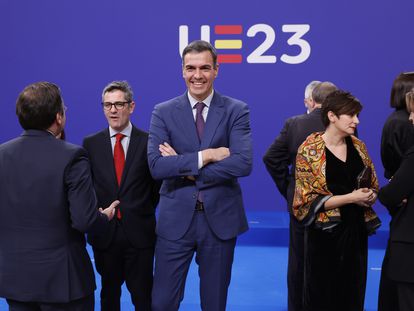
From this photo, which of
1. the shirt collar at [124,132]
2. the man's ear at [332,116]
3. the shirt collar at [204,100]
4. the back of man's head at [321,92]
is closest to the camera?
the man's ear at [332,116]

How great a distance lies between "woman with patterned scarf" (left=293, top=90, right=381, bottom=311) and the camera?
3018 millimetres

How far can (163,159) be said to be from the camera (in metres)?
2.99

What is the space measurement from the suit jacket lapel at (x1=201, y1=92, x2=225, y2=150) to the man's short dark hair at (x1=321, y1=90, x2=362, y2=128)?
544 mm

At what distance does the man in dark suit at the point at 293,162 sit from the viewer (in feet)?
12.4

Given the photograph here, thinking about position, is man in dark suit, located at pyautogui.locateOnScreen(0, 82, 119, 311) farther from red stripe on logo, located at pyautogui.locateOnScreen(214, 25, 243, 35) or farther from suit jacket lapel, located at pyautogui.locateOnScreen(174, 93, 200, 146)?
red stripe on logo, located at pyautogui.locateOnScreen(214, 25, 243, 35)

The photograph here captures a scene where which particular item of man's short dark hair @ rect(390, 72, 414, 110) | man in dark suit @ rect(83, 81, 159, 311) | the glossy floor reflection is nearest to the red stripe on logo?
the glossy floor reflection

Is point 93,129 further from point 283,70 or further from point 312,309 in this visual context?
point 312,309

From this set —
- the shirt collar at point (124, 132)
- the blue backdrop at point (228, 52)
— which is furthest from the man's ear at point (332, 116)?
the blue backdrop at point (228, 52)

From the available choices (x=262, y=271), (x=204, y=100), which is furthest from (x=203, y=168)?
(x=262, y=271)

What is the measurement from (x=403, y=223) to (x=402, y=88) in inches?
38.3

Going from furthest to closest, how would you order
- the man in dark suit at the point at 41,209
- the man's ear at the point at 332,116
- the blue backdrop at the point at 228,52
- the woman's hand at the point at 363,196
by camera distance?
the blue backdrop at the point at 228,52
the man's ear at the point at 332,116
the woman's hand at the point at 363,196
the man in dark suit at the point at 41,209

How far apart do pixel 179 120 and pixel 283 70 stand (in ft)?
12.8

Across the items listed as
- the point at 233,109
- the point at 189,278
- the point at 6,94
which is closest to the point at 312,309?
the point at 233,109

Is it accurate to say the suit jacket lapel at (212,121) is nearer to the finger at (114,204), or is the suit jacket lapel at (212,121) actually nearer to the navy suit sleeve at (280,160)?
the finger at (114,204)
